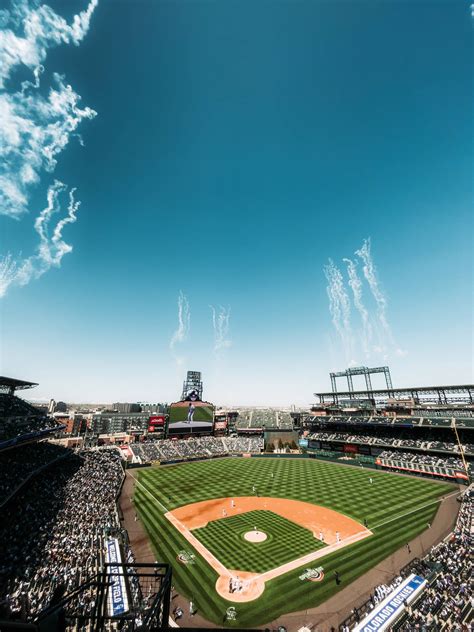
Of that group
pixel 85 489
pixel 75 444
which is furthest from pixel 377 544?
pixel 75 444

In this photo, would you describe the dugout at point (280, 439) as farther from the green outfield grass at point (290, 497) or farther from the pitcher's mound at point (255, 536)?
the pitcher's mound at point (255, 536)

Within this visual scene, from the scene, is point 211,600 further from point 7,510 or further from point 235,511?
point 7,510

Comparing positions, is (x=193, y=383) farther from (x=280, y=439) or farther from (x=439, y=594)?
(x=439, y=594)

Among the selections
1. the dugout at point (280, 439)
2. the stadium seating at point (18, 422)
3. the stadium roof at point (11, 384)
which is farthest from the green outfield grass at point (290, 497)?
the stadium roof at point (11, 384)

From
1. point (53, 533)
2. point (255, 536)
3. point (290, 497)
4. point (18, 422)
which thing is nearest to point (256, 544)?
point (255, 536)

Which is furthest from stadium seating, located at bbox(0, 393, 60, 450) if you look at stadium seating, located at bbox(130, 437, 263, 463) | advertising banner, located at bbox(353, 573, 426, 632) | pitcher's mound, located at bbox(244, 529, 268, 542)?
advertising banner, located at bbox(353, 573, 426, 632)
